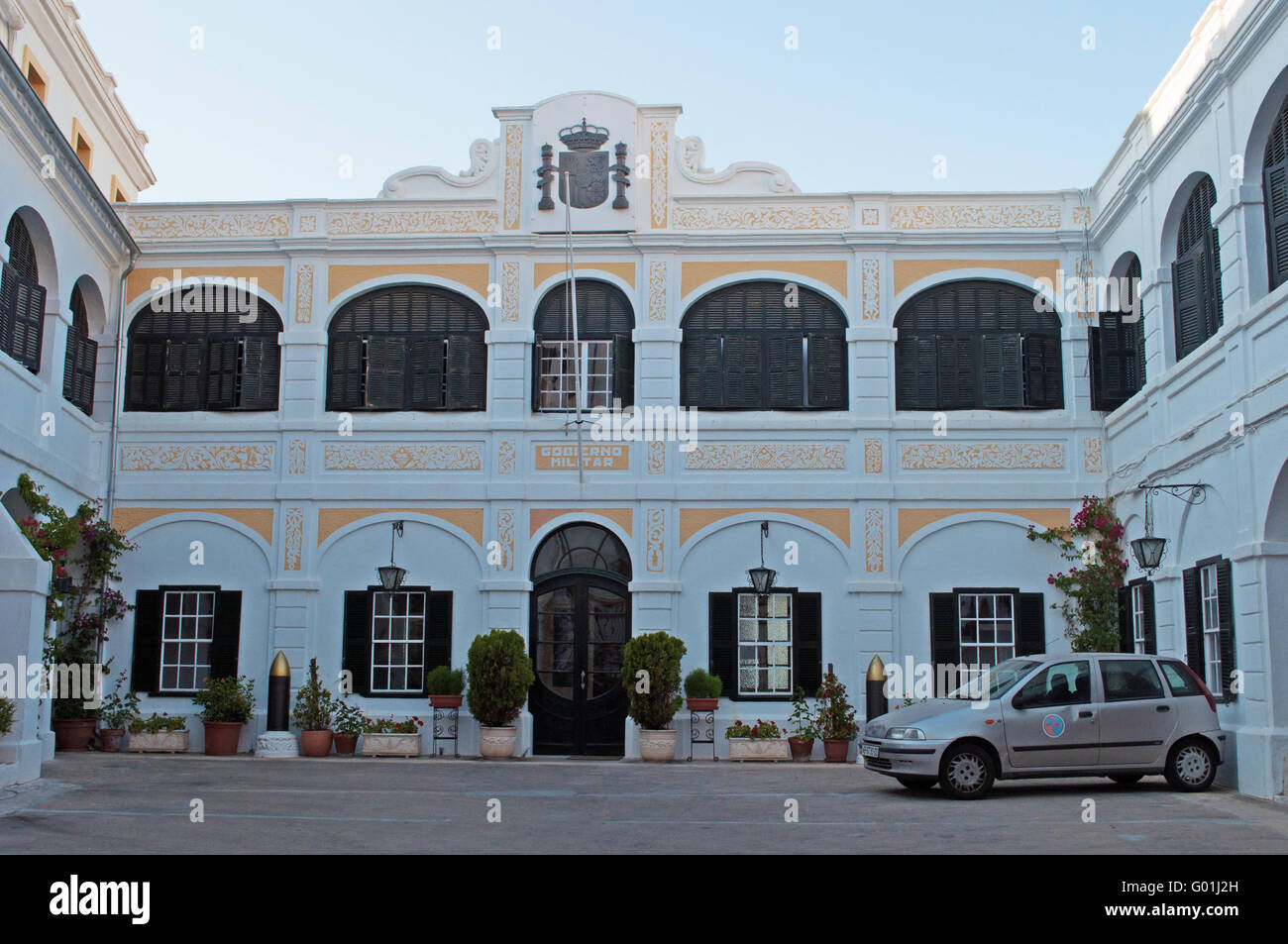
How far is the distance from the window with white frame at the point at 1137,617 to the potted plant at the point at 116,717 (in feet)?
46.1

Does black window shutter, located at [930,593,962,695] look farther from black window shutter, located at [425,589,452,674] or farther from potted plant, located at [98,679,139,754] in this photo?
potted plant, located at [98,679,139,754]

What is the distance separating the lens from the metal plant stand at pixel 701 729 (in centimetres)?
1944

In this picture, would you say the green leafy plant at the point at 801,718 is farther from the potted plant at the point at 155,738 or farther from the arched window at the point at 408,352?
the potted plant at the point at 155,738

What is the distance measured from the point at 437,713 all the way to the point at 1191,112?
12701mm

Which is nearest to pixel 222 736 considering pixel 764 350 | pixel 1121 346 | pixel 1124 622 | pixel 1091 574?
pixel 764 350

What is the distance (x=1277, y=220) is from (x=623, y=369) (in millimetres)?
9405

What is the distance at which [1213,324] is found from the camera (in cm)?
1603

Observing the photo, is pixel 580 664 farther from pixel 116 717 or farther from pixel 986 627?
pixel 116 717

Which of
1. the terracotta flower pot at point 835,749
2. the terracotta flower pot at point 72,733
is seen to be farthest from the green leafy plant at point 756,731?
the terracotta flower pot at point 72,733

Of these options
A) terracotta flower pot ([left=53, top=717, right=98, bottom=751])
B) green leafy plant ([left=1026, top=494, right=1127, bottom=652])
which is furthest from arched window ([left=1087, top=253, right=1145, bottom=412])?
terracotta flower pot ([left=53, top=717, right=98, bottom=751])

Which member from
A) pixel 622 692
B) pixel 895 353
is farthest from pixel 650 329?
pixel 622 692

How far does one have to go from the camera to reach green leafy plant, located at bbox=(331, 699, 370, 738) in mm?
19594

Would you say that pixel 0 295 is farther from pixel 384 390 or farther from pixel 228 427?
pixel 384 390

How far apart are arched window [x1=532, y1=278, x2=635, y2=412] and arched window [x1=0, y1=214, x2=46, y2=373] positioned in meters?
6.89
